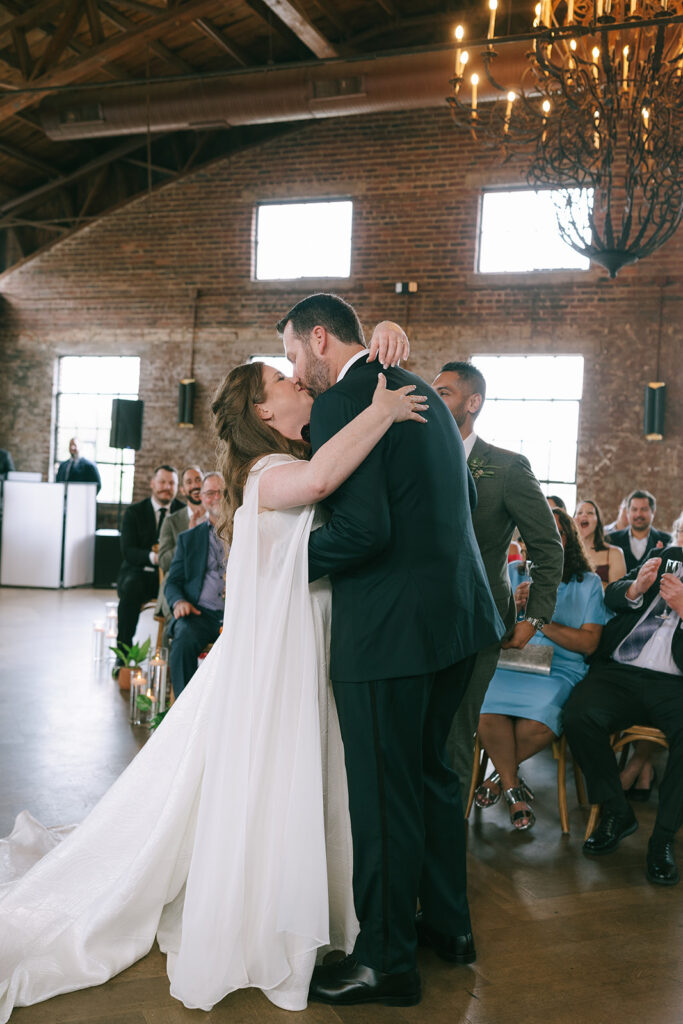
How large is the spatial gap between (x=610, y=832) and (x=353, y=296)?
30.0 feet

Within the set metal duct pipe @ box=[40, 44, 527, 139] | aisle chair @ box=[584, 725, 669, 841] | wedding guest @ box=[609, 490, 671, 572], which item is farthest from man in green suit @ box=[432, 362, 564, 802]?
metal duct pipe @ box=[40, 44, 527, 139]

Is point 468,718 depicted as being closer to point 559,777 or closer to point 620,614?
point 559,777

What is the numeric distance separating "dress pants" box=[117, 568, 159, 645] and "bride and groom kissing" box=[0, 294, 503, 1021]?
4280 millimetres

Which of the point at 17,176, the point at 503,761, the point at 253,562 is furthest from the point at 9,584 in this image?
the point at 253,562

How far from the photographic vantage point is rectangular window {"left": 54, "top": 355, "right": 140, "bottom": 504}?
12.9 meters

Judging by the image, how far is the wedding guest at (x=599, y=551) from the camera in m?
5.73

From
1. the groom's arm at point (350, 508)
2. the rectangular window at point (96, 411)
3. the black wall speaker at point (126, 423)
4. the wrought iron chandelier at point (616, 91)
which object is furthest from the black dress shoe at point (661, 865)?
the rectangular window at point (96, 411)

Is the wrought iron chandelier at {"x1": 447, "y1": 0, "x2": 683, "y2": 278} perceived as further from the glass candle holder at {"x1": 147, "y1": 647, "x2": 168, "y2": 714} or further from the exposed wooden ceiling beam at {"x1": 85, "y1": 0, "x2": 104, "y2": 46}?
the exposed wooden ceiling beam at {"x1": 85, "y1": 0, "x2": 104, "y2": 46}

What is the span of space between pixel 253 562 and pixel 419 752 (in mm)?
664

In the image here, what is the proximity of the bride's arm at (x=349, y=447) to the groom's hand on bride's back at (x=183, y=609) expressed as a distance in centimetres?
288

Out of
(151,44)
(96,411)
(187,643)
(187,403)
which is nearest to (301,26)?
(151,44)

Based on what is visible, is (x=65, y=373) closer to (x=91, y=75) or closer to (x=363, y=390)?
(x=91, y=75)

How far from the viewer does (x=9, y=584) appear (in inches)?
458

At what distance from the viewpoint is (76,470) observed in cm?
1217
